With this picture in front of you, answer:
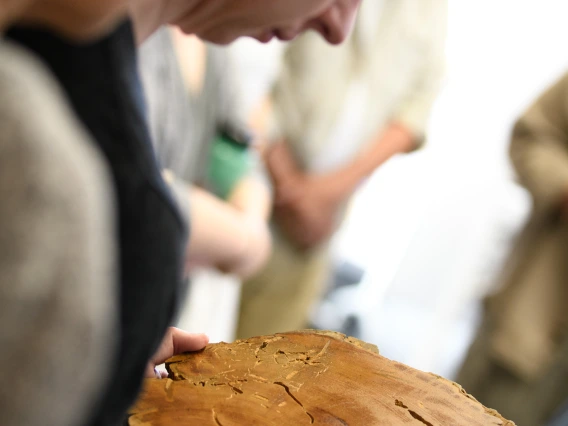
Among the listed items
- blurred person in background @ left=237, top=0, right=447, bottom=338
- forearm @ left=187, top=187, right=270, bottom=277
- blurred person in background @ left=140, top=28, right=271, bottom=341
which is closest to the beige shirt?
blurred person in background @ left=237, top=0, right=447, bottom=338

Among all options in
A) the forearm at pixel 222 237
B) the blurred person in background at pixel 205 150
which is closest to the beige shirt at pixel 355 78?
the blurred person in background at pixel 205 150

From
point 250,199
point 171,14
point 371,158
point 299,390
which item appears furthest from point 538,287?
point 171,14

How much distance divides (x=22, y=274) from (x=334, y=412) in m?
0.17

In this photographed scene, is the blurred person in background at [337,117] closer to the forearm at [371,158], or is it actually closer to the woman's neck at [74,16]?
the forearm at [371,158]

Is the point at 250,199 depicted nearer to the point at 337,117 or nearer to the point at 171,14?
the point at 337,117

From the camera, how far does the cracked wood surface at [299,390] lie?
0.24 meters

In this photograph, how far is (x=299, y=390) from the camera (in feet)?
0.86

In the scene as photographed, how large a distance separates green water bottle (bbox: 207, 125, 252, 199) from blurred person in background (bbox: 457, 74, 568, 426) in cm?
45

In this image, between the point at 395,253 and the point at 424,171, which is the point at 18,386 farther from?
the point at 395,253

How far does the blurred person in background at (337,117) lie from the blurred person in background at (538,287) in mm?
168

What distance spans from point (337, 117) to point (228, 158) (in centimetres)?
22

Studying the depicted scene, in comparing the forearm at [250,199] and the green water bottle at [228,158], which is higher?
the green water bottle at [228,158]

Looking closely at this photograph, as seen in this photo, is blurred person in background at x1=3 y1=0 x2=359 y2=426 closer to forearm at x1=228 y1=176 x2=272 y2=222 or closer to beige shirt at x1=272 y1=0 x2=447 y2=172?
forearm at x1=228 y1=176 x2=272 y2=222

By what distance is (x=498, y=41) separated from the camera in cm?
106
